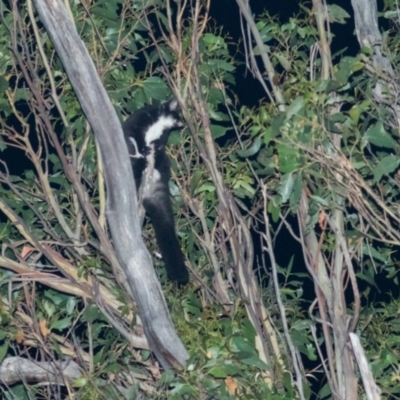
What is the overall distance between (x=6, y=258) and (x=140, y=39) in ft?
3.37

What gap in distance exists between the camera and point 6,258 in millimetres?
3256

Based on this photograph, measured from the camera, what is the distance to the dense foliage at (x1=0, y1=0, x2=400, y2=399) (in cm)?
283

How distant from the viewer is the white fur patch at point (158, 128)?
4367 mm

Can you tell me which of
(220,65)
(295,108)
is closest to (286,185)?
(295,108)

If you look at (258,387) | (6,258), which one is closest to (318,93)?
(258,387)

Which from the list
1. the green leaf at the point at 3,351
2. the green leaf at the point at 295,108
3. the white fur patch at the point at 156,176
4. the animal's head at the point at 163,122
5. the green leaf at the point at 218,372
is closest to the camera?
the green leaf at the point at 295,108

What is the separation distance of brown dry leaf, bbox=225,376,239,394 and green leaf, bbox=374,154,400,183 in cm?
82

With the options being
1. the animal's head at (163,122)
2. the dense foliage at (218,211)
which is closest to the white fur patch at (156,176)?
the animal's head at (163,122)

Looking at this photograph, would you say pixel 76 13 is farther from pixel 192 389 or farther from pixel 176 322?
pixel 192 389

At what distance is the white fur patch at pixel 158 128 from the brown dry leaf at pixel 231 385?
164 centimetres

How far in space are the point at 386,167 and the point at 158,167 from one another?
1.83m

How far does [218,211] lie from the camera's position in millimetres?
3301

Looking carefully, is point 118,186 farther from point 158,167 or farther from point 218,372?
point 158,167

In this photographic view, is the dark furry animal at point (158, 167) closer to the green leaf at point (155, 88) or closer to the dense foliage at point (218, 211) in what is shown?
the dense foliage at point (218, 211)
